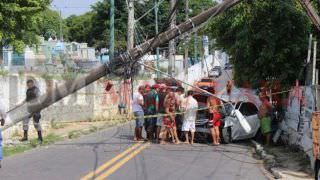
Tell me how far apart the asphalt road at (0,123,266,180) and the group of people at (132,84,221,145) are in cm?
69

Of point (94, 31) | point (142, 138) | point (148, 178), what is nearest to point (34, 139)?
point (142, 138)

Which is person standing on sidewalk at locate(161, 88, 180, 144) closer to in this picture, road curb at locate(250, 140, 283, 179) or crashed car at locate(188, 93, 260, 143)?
crashed car at locate(188, 93, 260, 143)

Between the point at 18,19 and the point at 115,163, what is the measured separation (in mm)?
13470

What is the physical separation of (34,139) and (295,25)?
8.76m

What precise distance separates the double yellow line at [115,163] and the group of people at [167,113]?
138cm

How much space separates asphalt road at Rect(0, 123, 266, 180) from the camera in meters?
11.6

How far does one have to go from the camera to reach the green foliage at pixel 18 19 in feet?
78.4

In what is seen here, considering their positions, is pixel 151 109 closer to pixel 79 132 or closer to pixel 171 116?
pixel 171 116

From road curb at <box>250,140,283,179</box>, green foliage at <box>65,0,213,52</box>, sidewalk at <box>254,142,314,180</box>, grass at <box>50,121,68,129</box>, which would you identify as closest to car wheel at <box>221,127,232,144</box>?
road curb at <box>250,140,283,179</box>

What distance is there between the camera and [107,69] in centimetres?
587

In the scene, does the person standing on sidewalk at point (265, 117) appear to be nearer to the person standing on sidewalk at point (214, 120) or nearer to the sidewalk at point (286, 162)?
the sidewalk at point (286, 162)

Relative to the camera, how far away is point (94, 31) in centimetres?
7825

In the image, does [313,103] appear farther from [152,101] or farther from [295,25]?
[152,101]

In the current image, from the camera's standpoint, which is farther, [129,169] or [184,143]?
[184,143]
